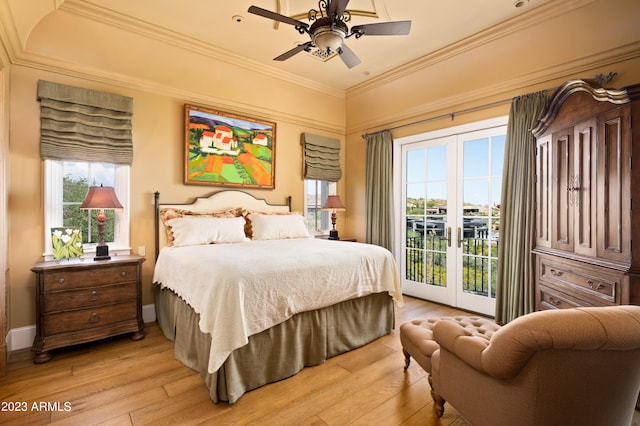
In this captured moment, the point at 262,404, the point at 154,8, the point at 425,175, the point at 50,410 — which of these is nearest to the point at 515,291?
the point at 425,175

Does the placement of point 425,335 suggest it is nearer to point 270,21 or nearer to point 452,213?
point 452,213

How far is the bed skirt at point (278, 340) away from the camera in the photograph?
6.87ft

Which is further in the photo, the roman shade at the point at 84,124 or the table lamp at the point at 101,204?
the roman shade at the point at 84,124

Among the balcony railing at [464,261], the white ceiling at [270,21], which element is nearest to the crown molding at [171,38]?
the white ceiling at [270,21]

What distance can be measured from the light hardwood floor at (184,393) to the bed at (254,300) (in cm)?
12

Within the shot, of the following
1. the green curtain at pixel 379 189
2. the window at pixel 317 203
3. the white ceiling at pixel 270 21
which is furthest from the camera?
the window at pixel 317 203

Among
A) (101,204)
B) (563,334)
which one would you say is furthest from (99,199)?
(563,334)

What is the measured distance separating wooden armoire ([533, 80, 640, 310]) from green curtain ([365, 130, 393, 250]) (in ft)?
6.68

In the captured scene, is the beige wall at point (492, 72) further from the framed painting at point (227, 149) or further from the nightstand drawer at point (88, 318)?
the nightstand drawer at point (88, 318)

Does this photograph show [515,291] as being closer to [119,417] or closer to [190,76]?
[119,417]

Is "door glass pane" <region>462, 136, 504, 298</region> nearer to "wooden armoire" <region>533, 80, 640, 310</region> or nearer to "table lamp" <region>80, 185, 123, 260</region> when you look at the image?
"wooden armoire" <region>533, 80, 640, 310</region>

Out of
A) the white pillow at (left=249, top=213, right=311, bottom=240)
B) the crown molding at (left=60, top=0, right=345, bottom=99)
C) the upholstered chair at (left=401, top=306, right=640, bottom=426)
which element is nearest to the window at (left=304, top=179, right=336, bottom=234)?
the white pillow at (left=249, top=213, right=311, bottom=240)

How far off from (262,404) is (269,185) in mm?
2962

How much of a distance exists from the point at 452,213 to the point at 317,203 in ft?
6.78
